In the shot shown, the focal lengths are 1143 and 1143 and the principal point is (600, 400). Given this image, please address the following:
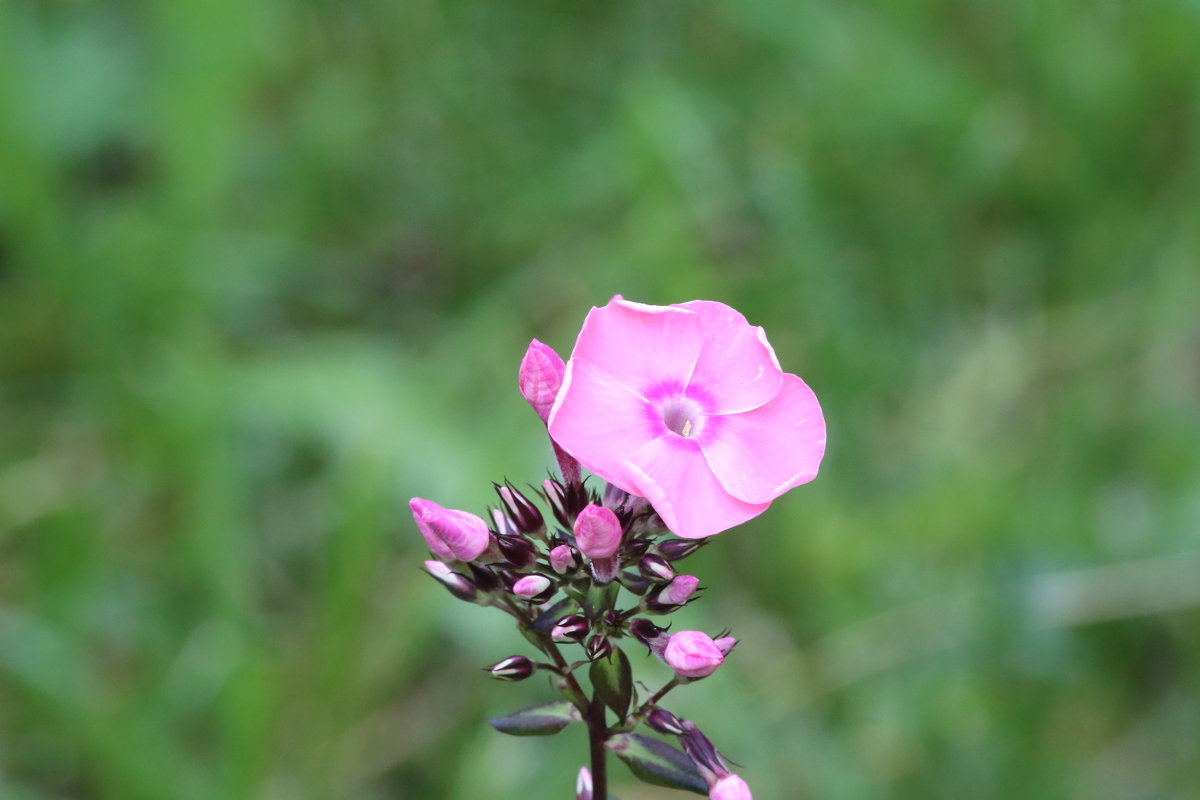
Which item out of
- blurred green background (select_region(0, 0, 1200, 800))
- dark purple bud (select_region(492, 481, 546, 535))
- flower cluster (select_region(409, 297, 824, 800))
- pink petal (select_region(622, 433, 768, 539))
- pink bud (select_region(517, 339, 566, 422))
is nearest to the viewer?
pink petal (select_region(622, 433, 768, 539))

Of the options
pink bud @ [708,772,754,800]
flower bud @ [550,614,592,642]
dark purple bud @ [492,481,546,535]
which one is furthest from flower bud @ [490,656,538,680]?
pink bud @ [708,772,754,800]

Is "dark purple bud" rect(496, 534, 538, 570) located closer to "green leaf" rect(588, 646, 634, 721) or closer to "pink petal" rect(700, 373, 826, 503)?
"green leaf" rect(588, 646, 634, 721)

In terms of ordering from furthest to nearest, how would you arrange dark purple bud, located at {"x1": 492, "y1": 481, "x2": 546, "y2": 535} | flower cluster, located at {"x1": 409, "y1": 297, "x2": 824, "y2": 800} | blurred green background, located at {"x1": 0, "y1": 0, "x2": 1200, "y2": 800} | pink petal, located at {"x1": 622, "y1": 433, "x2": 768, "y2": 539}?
blurred green background, located at {"x1": 0, "y1": 0, "x2": 1200, "y2": 800}
dark purple bud, located at {"x1": 492, "y1": 481, "x2": 546, "y2": 535}
flower cluster, located at {"x1": 409, "y1": 297, "x2": 824, "y2": 800}
pink petal, located at {"x1": 622, "y1": 433, "x2": 768, "y2": 539}

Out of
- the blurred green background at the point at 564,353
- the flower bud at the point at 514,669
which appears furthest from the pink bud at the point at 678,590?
the blurred green background at the point at 564,353

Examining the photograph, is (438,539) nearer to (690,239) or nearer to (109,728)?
(109,728)

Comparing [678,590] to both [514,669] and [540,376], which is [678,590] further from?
[540,376]

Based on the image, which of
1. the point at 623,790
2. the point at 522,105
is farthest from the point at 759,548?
the point at 522,105

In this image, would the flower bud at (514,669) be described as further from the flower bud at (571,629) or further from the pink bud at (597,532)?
the pink bud at (597,532)
